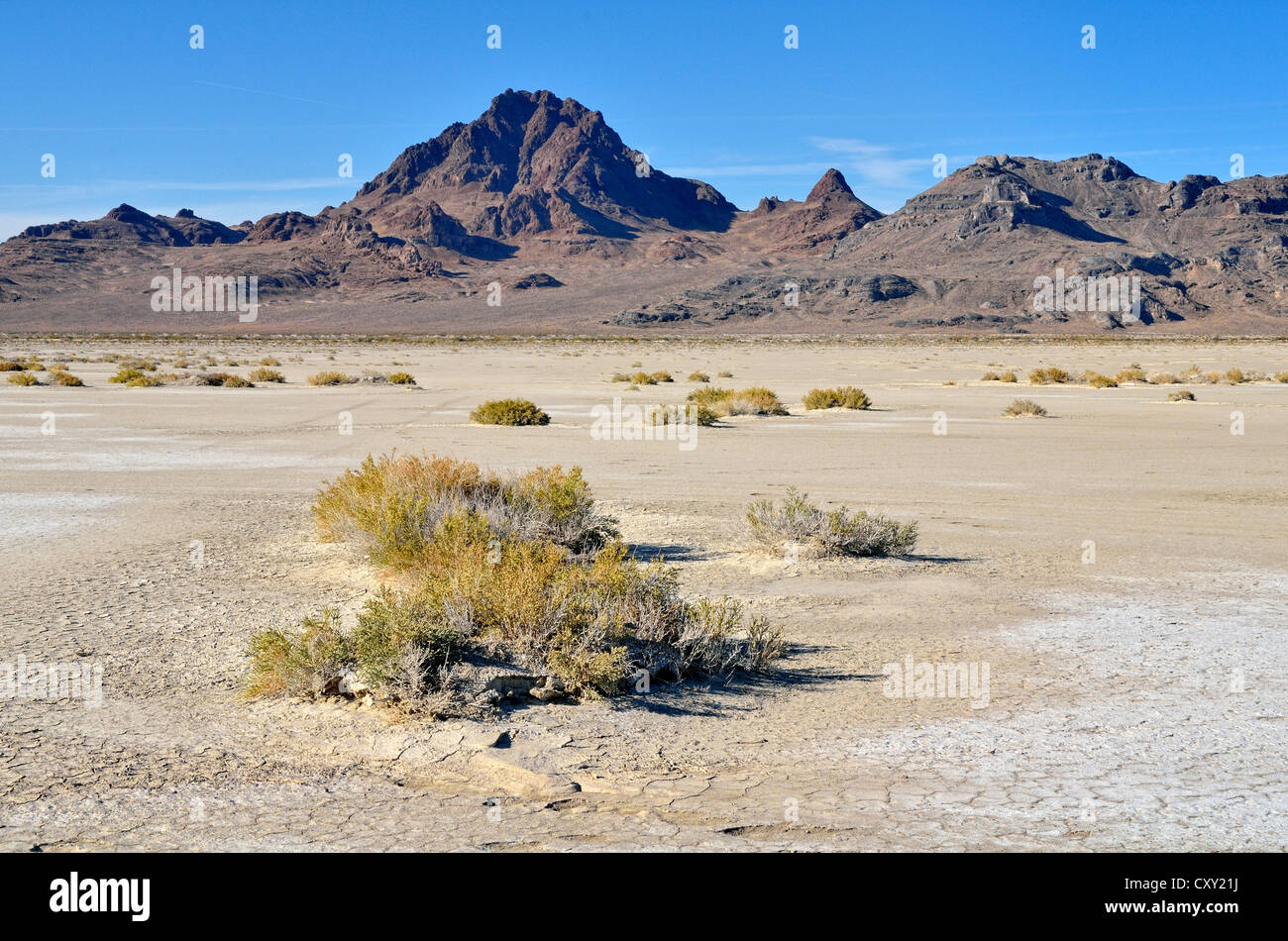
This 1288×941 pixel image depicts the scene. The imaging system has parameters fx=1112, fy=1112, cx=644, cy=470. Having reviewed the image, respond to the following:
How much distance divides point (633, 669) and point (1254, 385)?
130 ft

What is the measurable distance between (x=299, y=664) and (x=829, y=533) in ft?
18.5

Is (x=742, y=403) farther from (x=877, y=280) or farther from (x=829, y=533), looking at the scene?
(x=877, y=280)

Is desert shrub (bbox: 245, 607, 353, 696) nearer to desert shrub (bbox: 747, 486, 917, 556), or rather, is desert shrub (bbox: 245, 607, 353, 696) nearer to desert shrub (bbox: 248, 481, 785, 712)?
desert shrub (bbox: 248, 481, 785, 712)

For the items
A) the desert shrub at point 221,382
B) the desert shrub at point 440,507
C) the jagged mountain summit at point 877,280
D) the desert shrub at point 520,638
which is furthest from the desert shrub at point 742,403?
the jagged mountain summit at point 877,280

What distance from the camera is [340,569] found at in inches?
382

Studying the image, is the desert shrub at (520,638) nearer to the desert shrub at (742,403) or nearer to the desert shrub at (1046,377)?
the desert shrub at (742,403)

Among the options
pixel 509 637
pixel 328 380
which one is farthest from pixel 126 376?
pixel 509 637

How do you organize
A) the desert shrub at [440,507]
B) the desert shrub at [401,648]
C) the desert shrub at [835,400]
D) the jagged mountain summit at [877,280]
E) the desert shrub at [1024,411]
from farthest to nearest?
the jagged mountain summit at [877,280]
the desert shrub at [835,400]
the desert shrub at [1024,411]
the desert shrub at [440,507]
the desert shrub at [401,648]

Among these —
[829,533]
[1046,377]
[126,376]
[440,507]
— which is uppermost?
[126,376]

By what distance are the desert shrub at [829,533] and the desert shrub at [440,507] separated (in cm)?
155

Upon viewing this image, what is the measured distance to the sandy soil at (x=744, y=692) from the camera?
4.73 m

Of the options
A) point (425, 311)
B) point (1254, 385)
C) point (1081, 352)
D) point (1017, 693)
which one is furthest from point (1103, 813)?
point (425, 311)

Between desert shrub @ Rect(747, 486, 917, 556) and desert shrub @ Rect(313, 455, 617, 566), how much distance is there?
1.55 metres

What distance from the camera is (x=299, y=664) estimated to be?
6211mm
